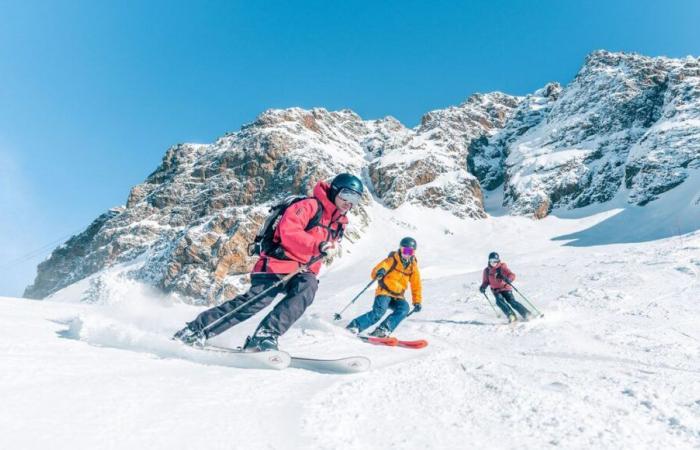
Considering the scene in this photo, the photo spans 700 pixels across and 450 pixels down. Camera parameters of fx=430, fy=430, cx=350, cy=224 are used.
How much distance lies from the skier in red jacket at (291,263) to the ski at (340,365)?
0.69 m

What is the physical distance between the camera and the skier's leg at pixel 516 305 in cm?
898

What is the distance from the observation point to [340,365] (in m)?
3.56

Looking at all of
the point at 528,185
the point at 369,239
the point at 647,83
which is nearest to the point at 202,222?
the point at 369,239

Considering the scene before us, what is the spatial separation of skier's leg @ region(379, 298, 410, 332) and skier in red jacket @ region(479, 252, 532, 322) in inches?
116

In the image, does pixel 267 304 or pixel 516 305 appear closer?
pixel 267 304

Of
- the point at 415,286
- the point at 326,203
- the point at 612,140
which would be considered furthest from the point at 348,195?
the point at 612,140

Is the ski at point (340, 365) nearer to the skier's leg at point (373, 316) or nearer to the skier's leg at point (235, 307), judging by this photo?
the skier's leg at point (235, 307)

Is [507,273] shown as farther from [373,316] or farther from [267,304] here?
[267,304]

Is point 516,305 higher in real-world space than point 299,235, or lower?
lower

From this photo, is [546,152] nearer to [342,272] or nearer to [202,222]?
[342,272]

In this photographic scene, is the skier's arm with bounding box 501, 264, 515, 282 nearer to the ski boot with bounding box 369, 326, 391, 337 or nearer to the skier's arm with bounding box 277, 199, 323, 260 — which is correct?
the ski boot with bounding box 369, 326, 391, 337

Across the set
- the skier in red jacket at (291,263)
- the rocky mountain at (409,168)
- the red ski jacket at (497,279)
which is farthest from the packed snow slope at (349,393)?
the rocky mountain at (409,168)

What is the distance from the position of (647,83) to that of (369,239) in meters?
61.8

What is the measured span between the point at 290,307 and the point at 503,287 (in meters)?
6.67
